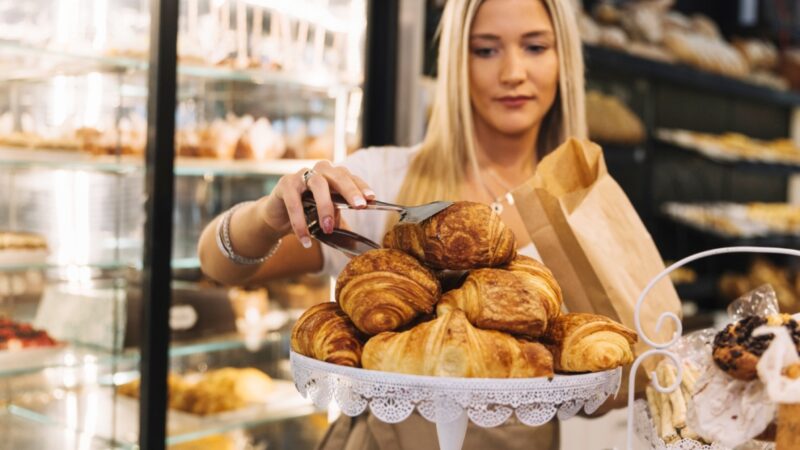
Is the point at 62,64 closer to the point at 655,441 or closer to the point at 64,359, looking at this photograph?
the point at 64,359

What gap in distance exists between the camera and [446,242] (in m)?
0.91

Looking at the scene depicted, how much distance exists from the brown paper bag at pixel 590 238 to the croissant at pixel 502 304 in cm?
28

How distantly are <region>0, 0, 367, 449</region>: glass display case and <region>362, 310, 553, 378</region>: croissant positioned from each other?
5.36ft

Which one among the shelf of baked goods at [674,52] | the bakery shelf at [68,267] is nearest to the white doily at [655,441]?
the bakery shelf at [68,267]

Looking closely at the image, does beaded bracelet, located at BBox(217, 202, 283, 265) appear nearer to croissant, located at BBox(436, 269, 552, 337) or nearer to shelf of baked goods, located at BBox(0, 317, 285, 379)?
croissant, located at BBox(436, 269, 552, 337)

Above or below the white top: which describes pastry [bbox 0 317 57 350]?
below

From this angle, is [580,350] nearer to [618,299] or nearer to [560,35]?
[618,299]

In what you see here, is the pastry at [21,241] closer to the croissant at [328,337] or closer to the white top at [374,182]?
the white top at [374,182]

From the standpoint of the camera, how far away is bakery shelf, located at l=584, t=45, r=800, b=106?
3.61 m

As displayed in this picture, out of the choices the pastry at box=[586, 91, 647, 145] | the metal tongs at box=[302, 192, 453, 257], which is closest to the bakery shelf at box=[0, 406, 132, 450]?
the metal tongs at box=[302, 192, 453, 257]

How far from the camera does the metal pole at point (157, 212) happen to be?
89.0 inches

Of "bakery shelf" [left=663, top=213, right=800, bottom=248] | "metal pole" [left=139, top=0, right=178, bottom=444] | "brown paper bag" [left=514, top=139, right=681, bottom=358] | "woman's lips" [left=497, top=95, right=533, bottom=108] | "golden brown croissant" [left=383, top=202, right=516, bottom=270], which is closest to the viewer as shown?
"golden brown croissant" [left=383, top=202, right=516, bottom=270]

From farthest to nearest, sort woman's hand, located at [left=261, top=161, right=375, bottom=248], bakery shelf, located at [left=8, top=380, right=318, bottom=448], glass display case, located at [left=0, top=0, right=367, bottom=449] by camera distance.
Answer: bakery shelf, located at [left=8, top=380, right=318, bottom=448], glass display case, located at [left=0, top=0, right=367, bottom=449], woman's hand, located at [left=261, top=161, right=375, bottom=248]

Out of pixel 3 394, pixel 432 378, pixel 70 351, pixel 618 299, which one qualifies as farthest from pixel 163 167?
pixel 432 378
